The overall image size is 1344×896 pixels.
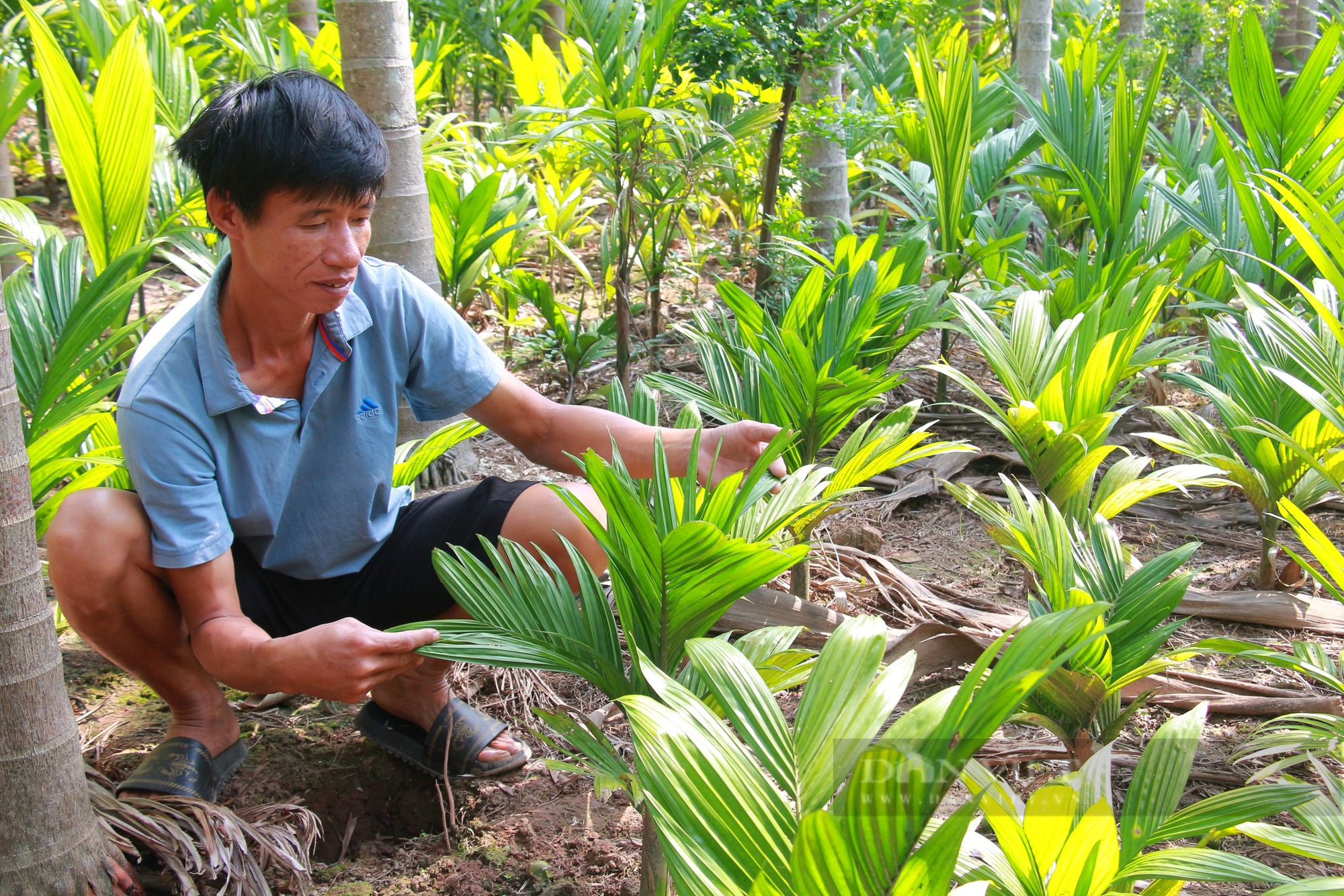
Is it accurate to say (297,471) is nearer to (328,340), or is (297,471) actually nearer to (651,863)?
(328,340)

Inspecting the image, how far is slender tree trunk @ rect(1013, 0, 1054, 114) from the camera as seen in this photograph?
4.64 m

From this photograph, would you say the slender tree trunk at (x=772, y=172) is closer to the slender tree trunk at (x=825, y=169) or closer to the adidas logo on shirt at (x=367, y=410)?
the slender tree trunk at (x=825, y=169)

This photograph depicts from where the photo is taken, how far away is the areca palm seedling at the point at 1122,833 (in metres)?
1.00

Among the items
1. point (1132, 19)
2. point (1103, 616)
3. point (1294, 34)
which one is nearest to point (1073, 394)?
point (1103, 616)

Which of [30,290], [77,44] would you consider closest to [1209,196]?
[30,290]

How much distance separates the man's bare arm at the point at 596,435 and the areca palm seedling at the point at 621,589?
0.54ft

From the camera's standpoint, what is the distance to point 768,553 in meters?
1.09

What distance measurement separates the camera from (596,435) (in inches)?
61.9

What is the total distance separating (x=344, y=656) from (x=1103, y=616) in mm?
974

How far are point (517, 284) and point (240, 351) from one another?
5.38 ft

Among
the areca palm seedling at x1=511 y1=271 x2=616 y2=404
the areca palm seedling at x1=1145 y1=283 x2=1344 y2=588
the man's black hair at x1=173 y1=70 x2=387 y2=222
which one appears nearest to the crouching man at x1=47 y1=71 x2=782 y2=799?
the man's black hair at x1=173 y1=70 x2=387 y2=222

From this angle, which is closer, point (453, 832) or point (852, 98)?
point (453, 832)

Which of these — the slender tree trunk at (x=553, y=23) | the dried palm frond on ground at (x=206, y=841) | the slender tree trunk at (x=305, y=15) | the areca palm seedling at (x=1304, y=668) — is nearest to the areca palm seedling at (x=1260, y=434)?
the areca palm seedling at (x=1304, y=668)

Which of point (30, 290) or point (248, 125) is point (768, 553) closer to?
point (248, 125)
